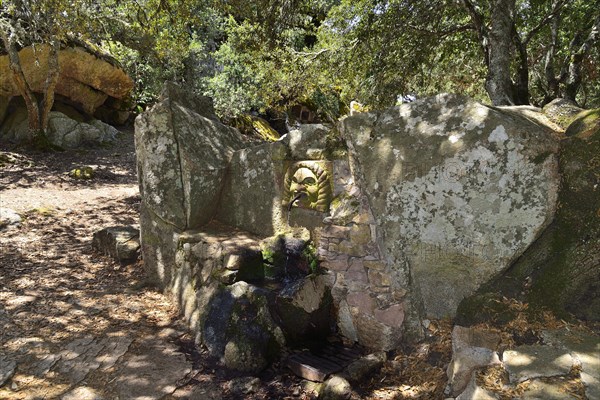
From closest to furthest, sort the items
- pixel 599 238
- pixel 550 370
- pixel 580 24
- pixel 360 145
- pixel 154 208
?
pixel 550 370 < pixel 599 238 < pixel 360 145 < pixel 154 208 < pixel 580 24

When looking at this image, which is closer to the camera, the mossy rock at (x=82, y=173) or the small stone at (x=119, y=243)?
the small stone at (x=119, y=243)

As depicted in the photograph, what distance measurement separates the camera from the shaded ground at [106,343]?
12.3 ft

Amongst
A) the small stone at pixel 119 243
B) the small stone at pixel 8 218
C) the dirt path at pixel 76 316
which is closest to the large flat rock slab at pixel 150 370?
the dirt path at pixel 76 316

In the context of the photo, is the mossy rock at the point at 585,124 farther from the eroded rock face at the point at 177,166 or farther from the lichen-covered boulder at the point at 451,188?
the eroded rock face at the point at 177,166

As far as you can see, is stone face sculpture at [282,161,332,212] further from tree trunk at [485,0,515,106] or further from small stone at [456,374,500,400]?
tree trunk at [485,0,515,106]

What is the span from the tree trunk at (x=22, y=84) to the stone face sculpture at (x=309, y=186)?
9860 mm

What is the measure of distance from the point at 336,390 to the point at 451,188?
2076 millimetres

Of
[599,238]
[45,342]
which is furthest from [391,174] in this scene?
[45,342]

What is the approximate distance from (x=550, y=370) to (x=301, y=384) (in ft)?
6.92

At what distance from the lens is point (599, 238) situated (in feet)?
10.6

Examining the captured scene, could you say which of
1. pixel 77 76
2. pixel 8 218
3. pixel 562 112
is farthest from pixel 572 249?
pixel 77 76

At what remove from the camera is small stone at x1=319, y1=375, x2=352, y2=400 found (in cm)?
359

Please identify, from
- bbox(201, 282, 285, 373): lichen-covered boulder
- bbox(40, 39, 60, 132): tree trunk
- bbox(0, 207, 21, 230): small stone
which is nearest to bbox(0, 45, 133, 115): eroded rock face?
bbox(40, 39, 60, 132): tree trunk

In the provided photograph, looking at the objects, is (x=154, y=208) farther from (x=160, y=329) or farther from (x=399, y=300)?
(x=399, y=300)
